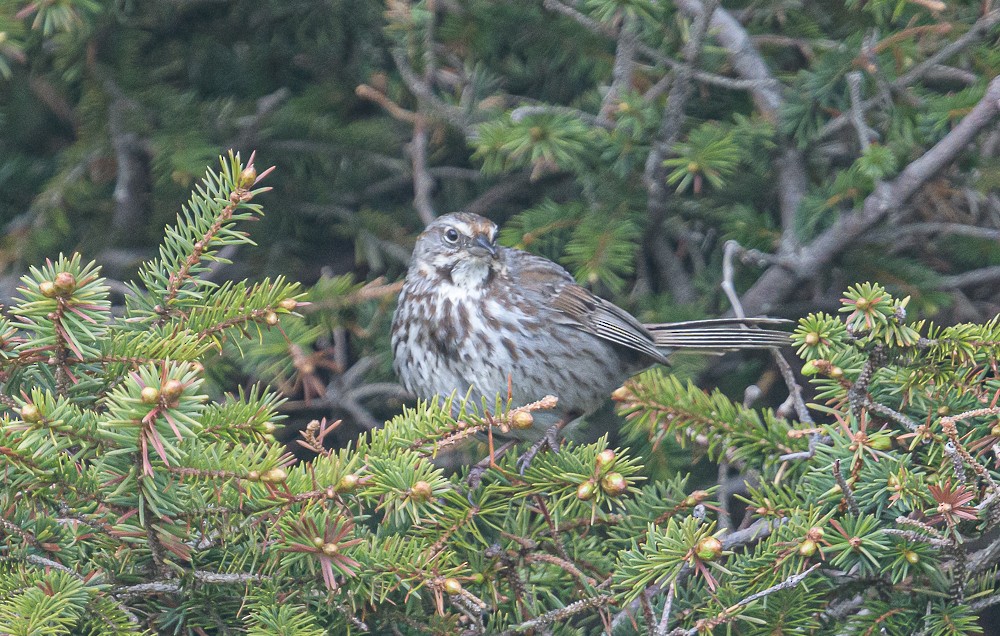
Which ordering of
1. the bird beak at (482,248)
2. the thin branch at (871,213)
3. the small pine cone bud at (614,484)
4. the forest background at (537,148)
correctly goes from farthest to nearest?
the bird beak at (482,248), the forest background at (537,148), the thin branch at (871,213), the small pine cone bud at (614,484)

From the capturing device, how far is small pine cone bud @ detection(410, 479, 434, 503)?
5.74 ft

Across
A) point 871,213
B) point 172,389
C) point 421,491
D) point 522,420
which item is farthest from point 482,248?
point 172,389

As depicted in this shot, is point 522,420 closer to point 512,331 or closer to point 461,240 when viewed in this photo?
point 512,331

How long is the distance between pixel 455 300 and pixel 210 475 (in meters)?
1.81

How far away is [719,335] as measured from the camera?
3.40 meters

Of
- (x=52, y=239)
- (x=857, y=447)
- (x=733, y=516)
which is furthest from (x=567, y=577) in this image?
(x=52, y=239)

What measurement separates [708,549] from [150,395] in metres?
0.94

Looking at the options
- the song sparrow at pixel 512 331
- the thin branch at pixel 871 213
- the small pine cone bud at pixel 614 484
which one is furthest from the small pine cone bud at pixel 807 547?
the thin branch at pixel 871 213

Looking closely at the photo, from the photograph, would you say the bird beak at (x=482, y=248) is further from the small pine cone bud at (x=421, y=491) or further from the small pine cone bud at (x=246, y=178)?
the small pine cone bud at (x=421, y=491)

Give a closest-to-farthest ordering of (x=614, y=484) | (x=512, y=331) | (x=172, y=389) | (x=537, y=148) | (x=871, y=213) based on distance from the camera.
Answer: (x=172, y=389) < (x=614, y=484) < (x=537, y=148) < (x=871, y=213) < (x=512, y=331)

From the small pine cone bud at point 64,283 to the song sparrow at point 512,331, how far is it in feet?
5.69

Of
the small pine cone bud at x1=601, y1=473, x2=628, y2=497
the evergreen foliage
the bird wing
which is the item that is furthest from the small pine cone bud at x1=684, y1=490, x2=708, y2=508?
the bird wing

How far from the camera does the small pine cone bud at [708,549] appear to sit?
69.9 inches

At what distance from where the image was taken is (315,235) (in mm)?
3832
